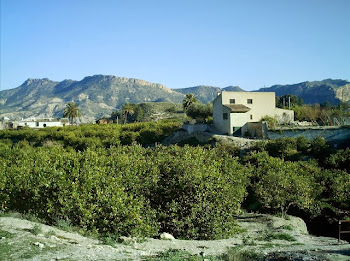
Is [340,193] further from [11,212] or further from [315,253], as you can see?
[11,212]

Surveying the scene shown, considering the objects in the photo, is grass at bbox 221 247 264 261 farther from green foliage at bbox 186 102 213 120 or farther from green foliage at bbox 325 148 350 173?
green foliage at bbox 186 102 213 120

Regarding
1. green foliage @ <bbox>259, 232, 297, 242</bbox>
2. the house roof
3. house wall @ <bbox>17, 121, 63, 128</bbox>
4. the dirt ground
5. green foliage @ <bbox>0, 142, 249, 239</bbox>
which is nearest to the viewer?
the dirt ground

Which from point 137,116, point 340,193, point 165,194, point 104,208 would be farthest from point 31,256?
point 137,116

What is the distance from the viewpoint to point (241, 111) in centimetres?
6538

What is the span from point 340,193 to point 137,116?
352 feet

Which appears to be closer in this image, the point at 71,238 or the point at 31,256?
the point at 31,256

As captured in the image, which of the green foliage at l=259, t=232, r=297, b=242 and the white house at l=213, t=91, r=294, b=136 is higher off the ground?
the white house at l=213, t=91, r=294, b=136

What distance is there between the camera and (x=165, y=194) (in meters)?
25.0

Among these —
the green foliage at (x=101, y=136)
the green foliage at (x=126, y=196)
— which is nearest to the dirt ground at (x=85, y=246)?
the green foliage at (x=126, y=196)

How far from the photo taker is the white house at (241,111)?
65500mm

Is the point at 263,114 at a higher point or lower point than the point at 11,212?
higher

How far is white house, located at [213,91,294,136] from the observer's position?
6550 cm

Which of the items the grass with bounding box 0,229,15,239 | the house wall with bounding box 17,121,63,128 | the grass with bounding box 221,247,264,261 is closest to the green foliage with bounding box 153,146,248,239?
the grass with bounding box 221,247,264,261

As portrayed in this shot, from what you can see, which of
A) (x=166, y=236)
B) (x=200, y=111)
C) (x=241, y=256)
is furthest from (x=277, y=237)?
(x=200, y=111)
